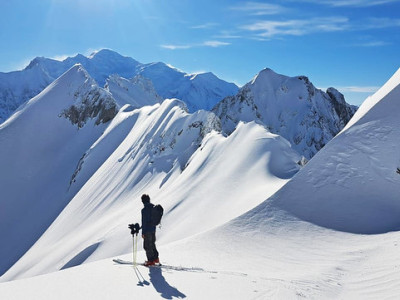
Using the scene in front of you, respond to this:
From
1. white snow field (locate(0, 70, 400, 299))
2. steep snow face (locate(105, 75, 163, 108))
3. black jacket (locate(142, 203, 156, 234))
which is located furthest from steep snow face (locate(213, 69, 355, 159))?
black jacket (locate(142, 203, 156, 234))

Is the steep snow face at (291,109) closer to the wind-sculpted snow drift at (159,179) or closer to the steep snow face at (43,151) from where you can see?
the steep snow face at (43,151)

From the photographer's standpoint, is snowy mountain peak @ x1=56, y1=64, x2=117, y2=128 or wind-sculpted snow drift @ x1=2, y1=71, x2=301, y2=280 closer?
wind-sculpted snow drift @ x1=2, y1=71, x2=301, y2=280

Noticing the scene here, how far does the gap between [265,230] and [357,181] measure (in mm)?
5510

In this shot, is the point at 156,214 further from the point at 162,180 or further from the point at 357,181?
the point at 162,180

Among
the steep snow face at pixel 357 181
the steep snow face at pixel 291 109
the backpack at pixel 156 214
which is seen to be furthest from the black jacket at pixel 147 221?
the steep snow face at pixel 291 109

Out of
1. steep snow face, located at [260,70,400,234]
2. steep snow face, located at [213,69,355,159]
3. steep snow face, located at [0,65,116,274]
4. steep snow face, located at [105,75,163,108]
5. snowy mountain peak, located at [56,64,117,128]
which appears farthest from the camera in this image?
steep snow face, located at [213,69,355,159]

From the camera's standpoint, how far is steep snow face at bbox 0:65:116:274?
189 ft

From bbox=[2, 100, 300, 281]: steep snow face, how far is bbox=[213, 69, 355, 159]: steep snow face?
276ft

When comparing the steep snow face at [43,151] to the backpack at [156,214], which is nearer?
the backpack at [156,214]

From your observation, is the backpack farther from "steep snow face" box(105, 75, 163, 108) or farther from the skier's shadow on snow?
"steep snow face" box(105, 75, 163, 108)

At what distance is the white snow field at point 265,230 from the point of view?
8.66m

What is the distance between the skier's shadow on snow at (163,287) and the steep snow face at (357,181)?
27.4 feet

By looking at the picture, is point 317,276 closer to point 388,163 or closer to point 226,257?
point 226,257

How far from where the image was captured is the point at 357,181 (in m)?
16.8
